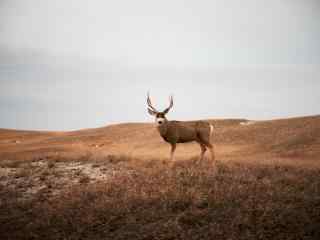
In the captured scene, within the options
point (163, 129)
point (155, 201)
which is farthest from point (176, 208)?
point (163, 129)

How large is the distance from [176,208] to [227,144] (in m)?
21.9

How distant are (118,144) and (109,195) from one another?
25.4 metres

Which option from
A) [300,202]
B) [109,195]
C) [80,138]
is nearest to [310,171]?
[300,202]

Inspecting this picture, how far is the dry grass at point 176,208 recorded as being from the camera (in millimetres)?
8281

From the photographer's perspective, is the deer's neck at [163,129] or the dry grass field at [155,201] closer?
the dry grass field at [155,201]

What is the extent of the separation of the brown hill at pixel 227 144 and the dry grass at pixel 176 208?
8.71m

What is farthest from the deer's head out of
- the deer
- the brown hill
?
the brown hill

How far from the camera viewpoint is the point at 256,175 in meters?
13.1

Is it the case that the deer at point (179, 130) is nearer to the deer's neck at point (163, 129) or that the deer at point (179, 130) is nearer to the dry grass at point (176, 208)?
the deer's neck at point (163, 129)

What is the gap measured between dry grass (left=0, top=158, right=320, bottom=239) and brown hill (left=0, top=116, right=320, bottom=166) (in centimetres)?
871

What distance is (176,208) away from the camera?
31.7 feet

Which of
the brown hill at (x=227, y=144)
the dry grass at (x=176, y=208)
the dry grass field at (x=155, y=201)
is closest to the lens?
the dry grass at (x=176, y=208)

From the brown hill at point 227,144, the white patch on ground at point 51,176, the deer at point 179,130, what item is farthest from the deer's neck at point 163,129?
the brown hill at point 227,144

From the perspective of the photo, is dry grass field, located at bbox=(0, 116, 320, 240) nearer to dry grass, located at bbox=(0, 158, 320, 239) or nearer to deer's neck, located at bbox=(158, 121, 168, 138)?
dry grass, located at bbox=(0, 158, 320, 239)
